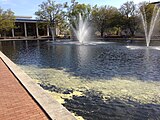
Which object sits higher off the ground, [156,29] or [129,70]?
[156,29]

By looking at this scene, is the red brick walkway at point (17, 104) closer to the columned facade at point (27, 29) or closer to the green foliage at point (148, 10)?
the green foliage at point (148, 10)

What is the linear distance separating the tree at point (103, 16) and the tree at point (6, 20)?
23.8 m

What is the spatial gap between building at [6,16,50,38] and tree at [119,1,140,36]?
86.5ft

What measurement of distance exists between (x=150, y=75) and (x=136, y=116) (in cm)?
529

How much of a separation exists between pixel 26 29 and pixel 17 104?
65847 millimetres

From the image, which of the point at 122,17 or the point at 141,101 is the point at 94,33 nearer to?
the point at 122,17

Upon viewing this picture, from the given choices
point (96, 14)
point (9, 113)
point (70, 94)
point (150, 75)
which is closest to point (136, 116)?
point (70, 94)

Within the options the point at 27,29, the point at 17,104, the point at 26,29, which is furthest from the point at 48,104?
the point at 27,29

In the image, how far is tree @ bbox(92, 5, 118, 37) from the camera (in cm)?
5342

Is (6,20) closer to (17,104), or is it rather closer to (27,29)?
(27,29)

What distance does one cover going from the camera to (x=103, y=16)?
54688mm

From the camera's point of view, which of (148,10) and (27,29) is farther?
(27,29)

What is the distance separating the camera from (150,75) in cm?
1058

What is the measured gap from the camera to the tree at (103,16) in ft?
175
